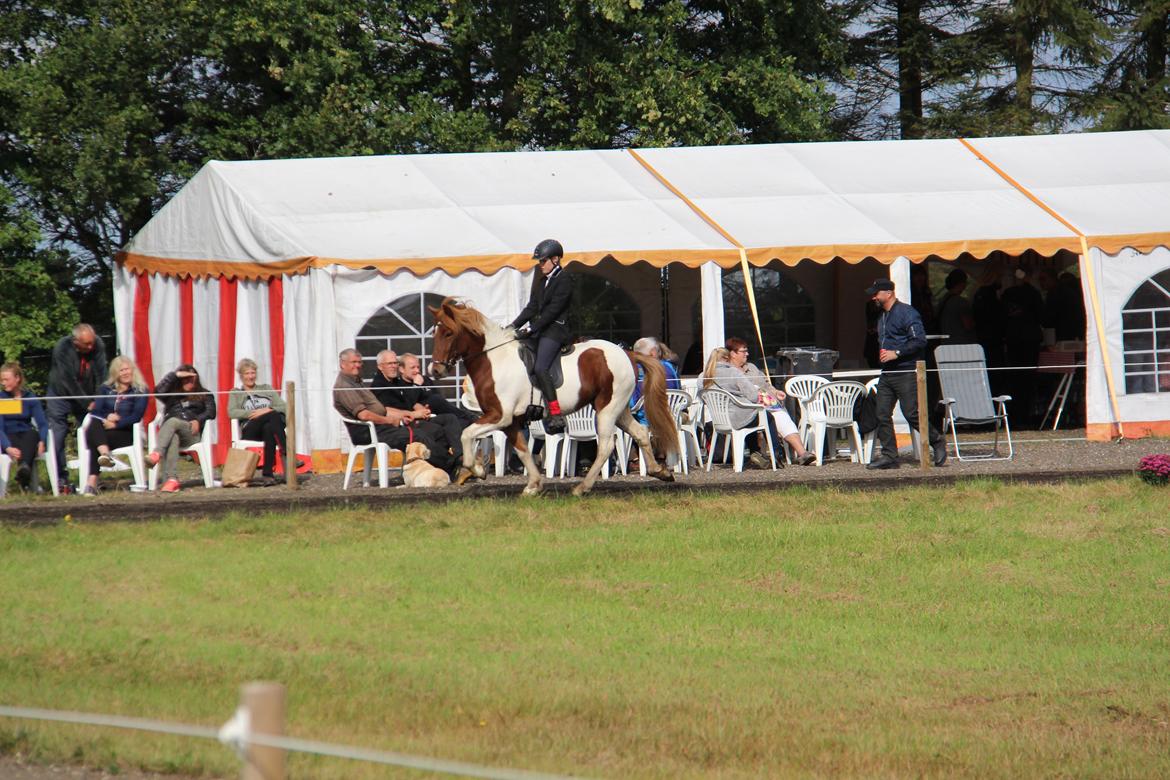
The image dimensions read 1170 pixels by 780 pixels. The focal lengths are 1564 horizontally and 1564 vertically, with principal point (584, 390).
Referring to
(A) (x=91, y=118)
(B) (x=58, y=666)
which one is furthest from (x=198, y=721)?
(A) (x=91, y=118)

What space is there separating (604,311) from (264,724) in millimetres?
16669

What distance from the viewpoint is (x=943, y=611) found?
9.11 m

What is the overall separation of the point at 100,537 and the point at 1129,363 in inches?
408

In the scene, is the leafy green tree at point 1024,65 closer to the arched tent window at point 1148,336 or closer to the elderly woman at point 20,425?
the arched tent window at point 1148,336

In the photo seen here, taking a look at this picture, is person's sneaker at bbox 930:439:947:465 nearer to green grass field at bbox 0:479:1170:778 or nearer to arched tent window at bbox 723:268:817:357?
green grass field at bbox 0:479:1170:778

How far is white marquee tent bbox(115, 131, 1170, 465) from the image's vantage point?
14.8 m

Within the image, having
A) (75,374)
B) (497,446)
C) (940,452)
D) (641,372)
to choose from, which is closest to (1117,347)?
(940,452)

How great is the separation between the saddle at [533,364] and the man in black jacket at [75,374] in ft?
11.9

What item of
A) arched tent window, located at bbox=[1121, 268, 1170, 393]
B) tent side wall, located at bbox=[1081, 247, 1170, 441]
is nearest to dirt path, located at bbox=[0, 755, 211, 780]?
tent side wall, located at bbox=[1081, 247, 1170, 441]

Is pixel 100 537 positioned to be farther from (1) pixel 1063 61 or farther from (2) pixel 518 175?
(1) pixel 1063 61

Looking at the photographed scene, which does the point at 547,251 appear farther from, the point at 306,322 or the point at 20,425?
the point at 20,425

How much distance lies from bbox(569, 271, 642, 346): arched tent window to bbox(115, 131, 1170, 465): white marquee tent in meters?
2.97

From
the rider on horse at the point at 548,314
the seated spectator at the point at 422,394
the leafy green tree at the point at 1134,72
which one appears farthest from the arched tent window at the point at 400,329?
the leafy green tree at the point at 1134,72

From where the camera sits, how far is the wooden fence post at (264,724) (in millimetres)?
3797
